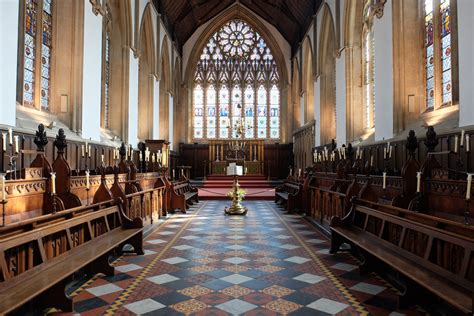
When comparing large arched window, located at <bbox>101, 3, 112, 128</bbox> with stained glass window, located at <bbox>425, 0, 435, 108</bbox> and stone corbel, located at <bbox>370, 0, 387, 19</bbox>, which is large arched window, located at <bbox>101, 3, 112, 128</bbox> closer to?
stone corbel, located at <bbox>370, 0, 387, 19</bbox>

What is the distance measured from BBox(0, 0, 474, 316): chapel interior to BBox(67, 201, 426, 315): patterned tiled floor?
0.03 m

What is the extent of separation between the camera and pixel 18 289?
2852mm

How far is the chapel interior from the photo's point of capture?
3.61m

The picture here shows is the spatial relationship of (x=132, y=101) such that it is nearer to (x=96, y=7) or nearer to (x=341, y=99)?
(x=96, y=7)

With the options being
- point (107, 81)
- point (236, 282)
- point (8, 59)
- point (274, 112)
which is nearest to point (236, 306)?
point (236, 282)

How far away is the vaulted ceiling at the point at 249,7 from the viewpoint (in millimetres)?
19984

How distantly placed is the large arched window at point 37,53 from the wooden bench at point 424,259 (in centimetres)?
828

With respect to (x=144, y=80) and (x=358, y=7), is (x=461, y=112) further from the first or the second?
(x=144, y=80)

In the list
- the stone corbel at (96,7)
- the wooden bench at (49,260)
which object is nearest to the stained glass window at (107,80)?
the stone corbel at (96,7)

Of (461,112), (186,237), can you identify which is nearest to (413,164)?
(461,112)

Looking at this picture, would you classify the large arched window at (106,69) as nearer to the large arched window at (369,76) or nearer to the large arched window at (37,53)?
the large arched window at (37,53)

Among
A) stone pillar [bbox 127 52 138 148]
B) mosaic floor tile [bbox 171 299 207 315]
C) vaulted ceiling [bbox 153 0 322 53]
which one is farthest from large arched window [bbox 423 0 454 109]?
stone pillar [bbox 127 52 138 148]

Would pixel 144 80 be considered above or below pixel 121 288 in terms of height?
above

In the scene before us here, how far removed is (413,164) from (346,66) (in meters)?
9.42
